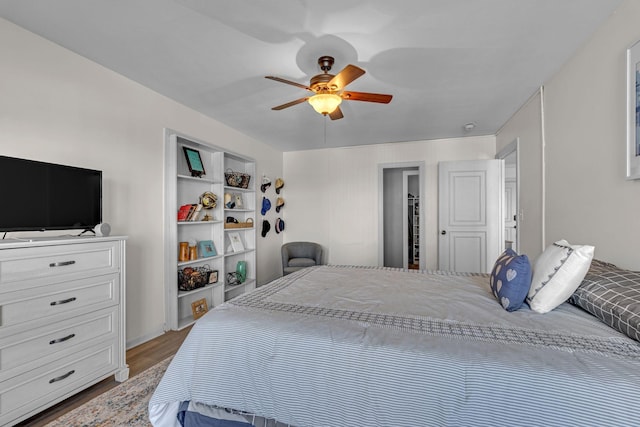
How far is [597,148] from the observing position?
190cm

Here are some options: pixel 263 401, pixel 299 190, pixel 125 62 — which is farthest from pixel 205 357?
pixel 299 190

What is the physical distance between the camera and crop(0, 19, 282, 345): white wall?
1.90 metres

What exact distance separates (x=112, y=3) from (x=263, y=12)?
0.88 meters

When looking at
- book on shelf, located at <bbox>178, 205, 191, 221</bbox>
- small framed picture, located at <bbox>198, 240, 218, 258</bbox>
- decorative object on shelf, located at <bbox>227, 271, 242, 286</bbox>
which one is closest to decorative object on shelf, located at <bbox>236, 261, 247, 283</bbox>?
decorative object on shelf, located at <bbox>227, 271, 242, 286</bbox>

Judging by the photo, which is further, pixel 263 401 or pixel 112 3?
pixel 112 3

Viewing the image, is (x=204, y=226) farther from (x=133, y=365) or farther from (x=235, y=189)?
(x=133, y=365)

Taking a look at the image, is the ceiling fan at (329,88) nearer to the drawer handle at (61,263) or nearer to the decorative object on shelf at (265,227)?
the drawer handle at (61,263)

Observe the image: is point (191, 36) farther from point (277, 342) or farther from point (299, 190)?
point (299, 190)

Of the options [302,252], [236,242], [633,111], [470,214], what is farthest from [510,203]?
[236,242]

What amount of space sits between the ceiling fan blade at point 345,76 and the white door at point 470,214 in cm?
286

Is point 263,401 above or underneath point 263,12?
underneath

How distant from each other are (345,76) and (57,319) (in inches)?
93.6

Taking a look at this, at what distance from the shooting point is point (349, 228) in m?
5.12

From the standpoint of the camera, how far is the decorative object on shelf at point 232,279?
13.2ft
